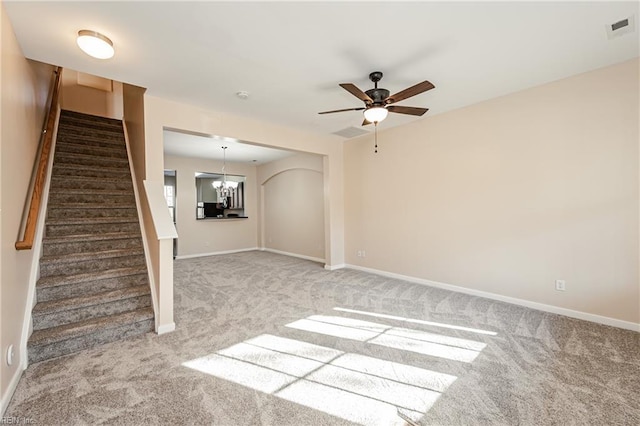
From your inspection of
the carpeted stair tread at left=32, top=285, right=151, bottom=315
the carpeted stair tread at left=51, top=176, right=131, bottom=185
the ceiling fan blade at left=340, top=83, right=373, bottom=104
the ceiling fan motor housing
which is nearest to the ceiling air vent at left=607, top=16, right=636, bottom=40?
the ceiling fan motor housing

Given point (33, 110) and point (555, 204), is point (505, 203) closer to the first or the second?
point (555, 204)

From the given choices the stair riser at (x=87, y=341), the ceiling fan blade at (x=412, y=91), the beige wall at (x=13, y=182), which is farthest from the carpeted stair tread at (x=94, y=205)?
the ceiling fan blade at (x=412, y=91)

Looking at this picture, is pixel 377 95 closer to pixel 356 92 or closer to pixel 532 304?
pixel 356 92

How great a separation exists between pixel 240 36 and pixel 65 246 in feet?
9.87

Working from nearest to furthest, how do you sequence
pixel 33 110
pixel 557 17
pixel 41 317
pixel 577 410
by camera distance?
pixel 577 410 < pixel 557 17 < pixel 41 317 < pixel 33 110

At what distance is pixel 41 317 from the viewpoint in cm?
255

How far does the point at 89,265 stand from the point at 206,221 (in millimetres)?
4579

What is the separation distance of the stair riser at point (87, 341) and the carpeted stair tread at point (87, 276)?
65cm

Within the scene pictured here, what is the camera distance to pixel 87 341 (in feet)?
8.48

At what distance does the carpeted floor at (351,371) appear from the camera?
178 cm

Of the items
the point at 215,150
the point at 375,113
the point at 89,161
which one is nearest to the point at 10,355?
the point at 89,161

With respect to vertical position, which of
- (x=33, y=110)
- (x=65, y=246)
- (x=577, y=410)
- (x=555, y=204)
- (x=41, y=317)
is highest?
(x=33, y=110)

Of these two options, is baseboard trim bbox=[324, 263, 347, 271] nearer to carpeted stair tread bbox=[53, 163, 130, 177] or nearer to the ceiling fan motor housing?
the ceiling fan motor housing

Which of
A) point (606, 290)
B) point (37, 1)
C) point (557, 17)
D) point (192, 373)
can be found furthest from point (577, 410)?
point (37, 1)
